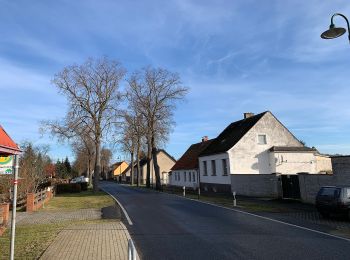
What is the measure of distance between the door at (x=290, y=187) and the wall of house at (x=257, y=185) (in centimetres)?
58

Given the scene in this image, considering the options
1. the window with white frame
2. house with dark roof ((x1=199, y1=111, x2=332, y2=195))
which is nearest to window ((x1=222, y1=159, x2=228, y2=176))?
house with dark roof ((x1=199, y1=111, x2=332, y2=195))

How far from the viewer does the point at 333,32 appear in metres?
11.9

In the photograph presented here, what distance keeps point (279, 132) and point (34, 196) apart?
83.6ft

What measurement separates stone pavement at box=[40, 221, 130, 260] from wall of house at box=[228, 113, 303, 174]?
957 inches

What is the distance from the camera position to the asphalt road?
31.9 feet

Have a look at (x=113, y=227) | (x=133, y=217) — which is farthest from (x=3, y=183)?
(x=113, y=227)

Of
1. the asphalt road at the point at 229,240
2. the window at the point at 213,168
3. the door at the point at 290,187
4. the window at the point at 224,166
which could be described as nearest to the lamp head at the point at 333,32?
the asphalt road at the point at 229,240

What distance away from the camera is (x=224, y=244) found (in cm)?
1097

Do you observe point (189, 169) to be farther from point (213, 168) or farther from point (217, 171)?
point (217, 171)

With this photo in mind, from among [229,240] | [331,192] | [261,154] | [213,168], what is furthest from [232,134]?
[229,240]

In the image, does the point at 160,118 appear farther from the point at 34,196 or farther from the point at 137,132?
the point at 34,196

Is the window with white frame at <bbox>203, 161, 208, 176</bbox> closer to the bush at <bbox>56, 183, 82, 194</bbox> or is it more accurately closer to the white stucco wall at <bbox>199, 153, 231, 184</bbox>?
the white stucco wall at <bbox>199, 153, 231, 184</bbox>

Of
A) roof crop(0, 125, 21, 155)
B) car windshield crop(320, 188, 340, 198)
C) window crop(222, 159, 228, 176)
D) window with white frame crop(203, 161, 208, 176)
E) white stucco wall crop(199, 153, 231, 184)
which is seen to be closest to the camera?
roof crop(0, 125, 21, 155)

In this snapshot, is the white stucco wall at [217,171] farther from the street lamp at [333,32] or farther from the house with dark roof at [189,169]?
the street lamp at [333,32]
